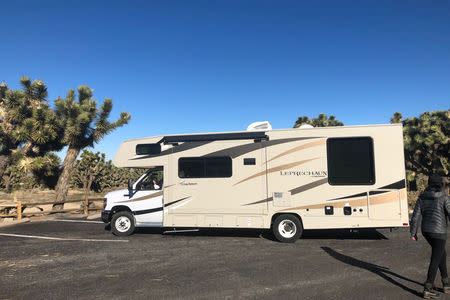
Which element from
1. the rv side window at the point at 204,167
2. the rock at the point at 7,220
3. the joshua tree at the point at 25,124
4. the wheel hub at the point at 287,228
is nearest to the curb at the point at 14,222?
the rock at the point at 7,220

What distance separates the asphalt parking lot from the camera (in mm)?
4605

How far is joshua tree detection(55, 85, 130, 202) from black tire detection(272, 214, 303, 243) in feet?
42.4

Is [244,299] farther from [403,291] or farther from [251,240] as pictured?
[251,240]

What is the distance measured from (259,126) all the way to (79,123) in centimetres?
1204

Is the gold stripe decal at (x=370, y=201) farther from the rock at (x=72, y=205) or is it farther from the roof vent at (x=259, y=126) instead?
the rock at (x=72, y=205)

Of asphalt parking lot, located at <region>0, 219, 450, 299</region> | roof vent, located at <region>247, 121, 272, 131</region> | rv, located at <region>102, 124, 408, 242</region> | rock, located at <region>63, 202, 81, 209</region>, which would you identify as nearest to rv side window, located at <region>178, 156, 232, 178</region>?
rv, located at <region>102, 124, 408, 242</region>

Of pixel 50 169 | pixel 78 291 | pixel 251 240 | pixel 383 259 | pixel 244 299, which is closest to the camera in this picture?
pixel 244 299

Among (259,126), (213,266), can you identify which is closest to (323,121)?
(259,126)

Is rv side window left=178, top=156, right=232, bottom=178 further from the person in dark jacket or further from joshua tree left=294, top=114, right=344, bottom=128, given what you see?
joshua tree left=294, top=114, right=344, bottom=128

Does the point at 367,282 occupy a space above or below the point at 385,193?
below

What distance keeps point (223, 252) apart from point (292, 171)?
2.81 metres

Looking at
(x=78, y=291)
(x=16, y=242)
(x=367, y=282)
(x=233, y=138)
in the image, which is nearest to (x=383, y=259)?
(x=367, y=282)

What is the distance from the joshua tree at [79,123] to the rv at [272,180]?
29.9ft

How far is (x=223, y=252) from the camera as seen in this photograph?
276 inches
